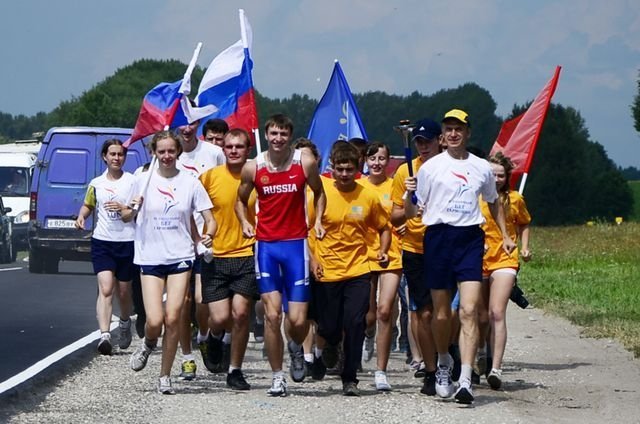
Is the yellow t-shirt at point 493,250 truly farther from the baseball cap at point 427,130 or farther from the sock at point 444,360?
the sock at point 444,360

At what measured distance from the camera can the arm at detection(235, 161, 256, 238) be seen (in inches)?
450

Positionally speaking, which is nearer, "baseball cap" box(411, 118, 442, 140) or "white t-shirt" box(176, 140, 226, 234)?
"baseball cap" box(411, 118, 442, 140)

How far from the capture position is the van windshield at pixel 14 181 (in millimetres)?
40094

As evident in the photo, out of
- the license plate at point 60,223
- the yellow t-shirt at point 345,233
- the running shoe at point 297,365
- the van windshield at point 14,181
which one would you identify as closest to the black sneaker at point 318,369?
the running shoe at point 297,365

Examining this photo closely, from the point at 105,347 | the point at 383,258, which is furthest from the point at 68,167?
the point at 383,258

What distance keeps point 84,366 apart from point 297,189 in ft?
10.5

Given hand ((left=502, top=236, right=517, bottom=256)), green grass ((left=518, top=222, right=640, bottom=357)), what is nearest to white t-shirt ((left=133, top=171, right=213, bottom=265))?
hand ((left=502, top=236, right=517, bottom=256))

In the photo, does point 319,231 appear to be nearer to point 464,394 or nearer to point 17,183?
point 464,394

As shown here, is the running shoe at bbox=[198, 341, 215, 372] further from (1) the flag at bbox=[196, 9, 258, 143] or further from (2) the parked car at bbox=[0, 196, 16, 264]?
(2) the parked car at bbox=[0, 196, 16, 264]

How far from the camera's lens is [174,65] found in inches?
5374

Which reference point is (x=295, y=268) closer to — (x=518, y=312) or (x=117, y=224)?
(x=117, y=224)

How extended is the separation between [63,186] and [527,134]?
1502 cm

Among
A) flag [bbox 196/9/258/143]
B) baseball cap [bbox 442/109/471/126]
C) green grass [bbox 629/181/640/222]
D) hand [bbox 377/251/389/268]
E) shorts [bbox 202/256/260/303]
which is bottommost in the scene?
green grass [bbox 629/181/640/222]

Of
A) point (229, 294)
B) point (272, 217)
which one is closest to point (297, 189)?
point (272, 217)
